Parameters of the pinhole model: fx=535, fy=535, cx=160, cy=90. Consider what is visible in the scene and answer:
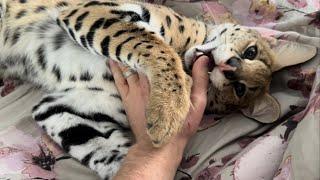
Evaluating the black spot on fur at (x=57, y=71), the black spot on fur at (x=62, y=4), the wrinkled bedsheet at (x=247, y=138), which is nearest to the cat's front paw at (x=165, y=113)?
the wrinkled bedsheet at (x=247, y=138)

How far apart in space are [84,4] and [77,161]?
1.59 feet

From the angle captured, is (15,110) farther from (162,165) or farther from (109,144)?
(162,165)

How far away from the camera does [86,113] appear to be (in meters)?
1.59

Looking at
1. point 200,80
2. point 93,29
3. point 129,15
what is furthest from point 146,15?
point 200,80

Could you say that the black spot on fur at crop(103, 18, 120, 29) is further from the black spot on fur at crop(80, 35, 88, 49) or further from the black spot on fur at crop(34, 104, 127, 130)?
the black spot on fur at crop(34, 104, 127, 130)

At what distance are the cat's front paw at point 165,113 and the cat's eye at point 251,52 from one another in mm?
293

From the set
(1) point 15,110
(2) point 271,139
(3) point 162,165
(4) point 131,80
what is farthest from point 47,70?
(2) point 271,139

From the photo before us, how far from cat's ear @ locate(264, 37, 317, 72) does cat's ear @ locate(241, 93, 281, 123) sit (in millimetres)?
101

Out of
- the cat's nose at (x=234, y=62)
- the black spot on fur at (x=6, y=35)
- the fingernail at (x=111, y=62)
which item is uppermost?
the cat's nose at (x=234, y=62)

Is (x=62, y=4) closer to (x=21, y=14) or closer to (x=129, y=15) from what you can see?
(x=21, y=14)

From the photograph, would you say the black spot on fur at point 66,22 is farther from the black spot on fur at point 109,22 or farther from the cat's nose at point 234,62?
the cat's nose at point 234,62

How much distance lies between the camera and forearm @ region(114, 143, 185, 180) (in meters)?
1.31

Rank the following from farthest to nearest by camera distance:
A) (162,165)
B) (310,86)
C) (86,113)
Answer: (86,113), (310,86), (162,165)

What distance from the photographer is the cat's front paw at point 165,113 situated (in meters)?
1.33
